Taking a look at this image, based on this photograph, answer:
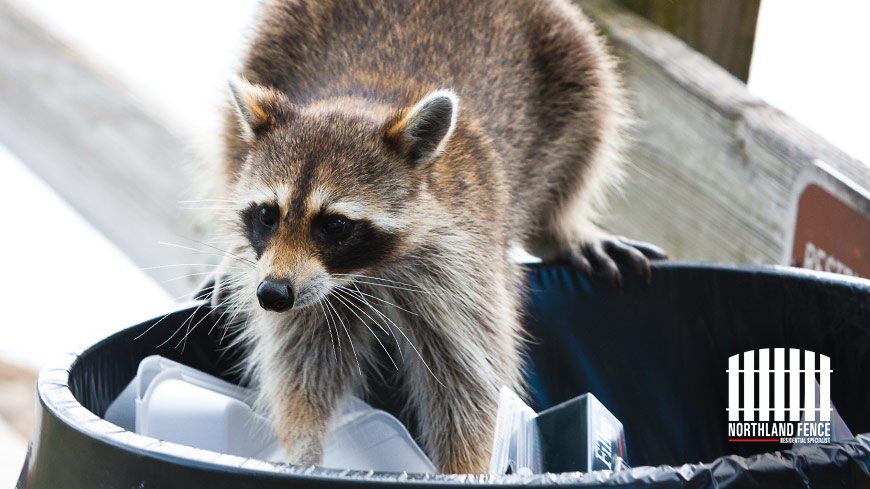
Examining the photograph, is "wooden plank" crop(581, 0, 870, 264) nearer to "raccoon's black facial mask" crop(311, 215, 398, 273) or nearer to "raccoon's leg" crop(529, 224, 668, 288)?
"raccoon's leg" crop(529, 224, 668, 288)

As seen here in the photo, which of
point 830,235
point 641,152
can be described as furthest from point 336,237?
point 641,152

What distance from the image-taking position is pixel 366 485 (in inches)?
46.1

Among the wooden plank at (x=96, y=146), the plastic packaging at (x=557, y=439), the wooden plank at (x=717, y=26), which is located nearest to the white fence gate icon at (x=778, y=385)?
the plastic packaging at (x=557, y=439)

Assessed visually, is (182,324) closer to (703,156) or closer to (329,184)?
(329,184)

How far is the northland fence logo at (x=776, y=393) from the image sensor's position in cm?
192

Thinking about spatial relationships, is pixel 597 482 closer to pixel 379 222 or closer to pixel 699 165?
pixel 379 222

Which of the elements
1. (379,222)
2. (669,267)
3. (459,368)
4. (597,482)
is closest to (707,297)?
(669,267)

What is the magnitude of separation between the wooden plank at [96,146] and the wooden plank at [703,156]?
0.99 metres

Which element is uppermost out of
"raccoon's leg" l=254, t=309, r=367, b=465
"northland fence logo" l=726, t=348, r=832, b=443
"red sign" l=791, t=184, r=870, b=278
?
"red sign" l=791, t=184, r=870, b=278

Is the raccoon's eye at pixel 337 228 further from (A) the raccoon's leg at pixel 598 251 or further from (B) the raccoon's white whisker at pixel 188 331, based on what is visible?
(A) the raccoon's leg at pixel 598 251

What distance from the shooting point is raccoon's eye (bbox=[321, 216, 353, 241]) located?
1.74m

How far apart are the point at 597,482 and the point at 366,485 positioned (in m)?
0.22

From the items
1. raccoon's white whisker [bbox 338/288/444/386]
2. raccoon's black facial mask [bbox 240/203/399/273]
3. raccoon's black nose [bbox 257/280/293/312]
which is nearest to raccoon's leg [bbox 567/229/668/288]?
raccoon's white whisker [bbox 338/288/444/386]

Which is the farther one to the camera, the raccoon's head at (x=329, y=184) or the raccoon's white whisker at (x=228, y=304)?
the raccoon's white whisker at (x=228, y=304)
